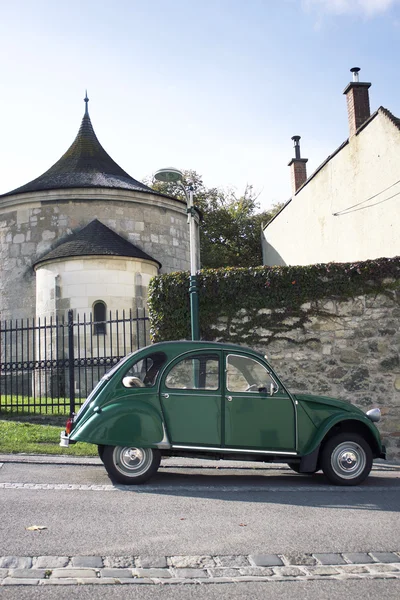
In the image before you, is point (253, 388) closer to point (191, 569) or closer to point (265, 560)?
point (265, 560)

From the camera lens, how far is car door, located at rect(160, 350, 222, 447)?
7293 mm

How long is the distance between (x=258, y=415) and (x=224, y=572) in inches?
127

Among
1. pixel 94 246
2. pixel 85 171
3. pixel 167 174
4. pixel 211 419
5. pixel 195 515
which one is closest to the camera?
pixel 195 515

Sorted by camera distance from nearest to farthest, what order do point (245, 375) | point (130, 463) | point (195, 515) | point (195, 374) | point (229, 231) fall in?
point (195, 515)
point (130, 463)
point (195, 374)
point (245, 375)
point (229, 231)

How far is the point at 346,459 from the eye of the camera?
7543 millimetres

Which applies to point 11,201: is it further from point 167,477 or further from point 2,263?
point 167,477

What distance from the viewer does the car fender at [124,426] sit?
7117 mm

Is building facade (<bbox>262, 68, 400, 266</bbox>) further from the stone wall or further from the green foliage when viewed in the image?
the stone wall

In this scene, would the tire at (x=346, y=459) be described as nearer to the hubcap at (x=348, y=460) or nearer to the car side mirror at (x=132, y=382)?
the hubcap at (x=348, y=460)

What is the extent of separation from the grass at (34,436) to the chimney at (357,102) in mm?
12842

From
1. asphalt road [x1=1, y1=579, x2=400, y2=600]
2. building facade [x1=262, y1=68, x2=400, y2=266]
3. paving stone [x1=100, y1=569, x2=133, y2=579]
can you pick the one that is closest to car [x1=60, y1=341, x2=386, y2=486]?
paving stone [x1=100, y1=569, x2=133, y2=579]

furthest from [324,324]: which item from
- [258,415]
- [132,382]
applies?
[132,382]

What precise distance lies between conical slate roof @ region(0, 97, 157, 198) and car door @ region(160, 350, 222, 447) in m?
17.0

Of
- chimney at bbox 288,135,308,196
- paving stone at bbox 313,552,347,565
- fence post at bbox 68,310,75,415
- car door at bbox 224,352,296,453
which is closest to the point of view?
paving stone at bbox 313,552,347,565
